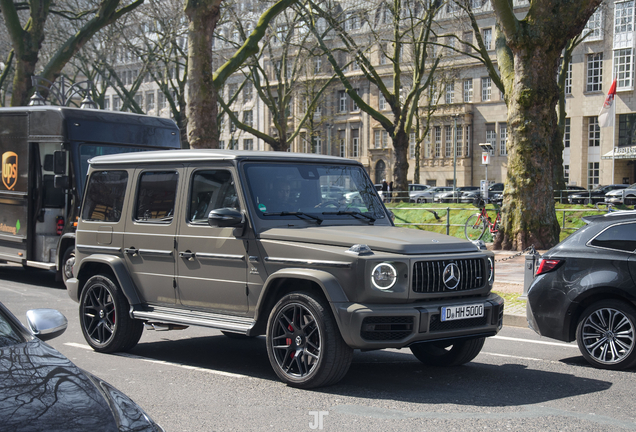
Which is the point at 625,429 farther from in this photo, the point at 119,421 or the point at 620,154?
the point at 620,154

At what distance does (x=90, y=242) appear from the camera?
8047 mm

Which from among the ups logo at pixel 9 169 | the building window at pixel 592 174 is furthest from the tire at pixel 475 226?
the building window at pixel 592 174

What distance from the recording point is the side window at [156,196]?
23.9 feet

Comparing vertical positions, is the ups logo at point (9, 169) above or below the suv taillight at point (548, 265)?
above

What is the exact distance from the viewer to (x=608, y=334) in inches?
278

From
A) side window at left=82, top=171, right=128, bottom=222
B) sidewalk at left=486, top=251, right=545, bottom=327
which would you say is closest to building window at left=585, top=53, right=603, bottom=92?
sidewalk at left=486, top=251, right=545, bottom=327

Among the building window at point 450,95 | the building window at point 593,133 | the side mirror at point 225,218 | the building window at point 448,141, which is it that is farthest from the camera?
the building window at point 448,141

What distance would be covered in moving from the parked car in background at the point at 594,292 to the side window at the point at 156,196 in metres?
3.72

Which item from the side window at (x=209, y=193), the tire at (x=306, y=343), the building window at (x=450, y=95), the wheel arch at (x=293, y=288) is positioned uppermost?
the building window at (x=450, y=95)

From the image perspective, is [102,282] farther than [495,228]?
No

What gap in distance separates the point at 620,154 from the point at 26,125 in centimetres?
5254

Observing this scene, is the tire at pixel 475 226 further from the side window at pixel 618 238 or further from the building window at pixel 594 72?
the building window at pixel 594 72

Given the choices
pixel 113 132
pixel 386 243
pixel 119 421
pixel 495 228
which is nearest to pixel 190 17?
pixel 113 132

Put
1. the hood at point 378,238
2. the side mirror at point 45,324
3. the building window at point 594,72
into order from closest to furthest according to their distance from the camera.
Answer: the side mirror at point 45,324
the hood at point 378,238
the building window at point 594,72
